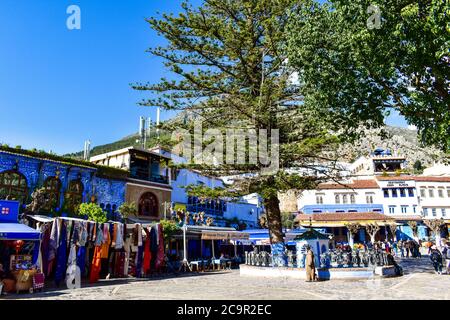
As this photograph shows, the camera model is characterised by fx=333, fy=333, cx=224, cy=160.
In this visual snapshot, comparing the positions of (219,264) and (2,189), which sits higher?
(2,189)

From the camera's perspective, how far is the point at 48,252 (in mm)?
13453

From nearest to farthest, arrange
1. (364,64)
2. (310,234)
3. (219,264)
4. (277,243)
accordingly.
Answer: (364,64)
(310,234)
(277,243)
(219,264)

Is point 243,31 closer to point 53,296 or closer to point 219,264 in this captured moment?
point 53,296

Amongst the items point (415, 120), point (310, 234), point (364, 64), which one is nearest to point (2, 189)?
point (310, 234)

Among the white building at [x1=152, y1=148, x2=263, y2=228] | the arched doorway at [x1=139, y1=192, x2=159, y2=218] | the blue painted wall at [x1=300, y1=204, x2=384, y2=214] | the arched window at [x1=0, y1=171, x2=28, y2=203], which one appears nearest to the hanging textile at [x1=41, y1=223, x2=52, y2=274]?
the arched window at [x1=0, y1=171, x2=28, y2=203]

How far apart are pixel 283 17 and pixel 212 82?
15.9 ft

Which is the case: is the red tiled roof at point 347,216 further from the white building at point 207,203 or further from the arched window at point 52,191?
the arched window at point 52,191

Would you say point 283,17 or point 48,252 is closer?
point 48,252

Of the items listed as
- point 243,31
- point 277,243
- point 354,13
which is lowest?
point 277,243

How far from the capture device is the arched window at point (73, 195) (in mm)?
20438

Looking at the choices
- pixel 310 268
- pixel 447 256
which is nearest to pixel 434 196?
pixel 447 256

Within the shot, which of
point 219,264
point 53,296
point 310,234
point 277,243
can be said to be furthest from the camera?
point 219,264

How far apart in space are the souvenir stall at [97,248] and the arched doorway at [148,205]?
7.80 metres
